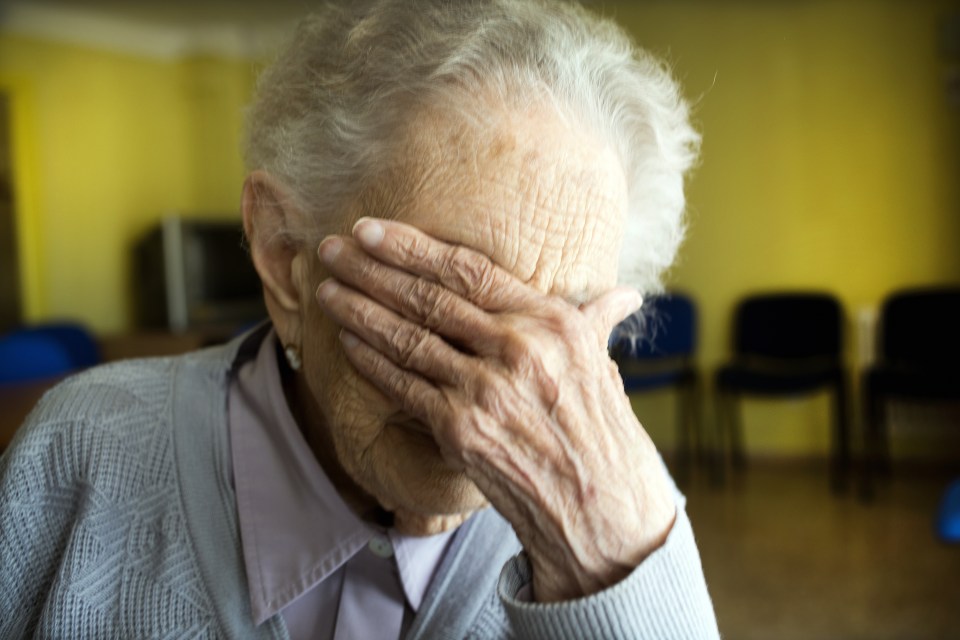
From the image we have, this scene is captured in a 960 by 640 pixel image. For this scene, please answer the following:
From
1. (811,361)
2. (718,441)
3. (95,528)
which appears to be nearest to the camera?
(95,528)

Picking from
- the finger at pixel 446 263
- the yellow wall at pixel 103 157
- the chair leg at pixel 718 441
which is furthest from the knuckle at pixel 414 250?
the yellow wall at pixel 103 157

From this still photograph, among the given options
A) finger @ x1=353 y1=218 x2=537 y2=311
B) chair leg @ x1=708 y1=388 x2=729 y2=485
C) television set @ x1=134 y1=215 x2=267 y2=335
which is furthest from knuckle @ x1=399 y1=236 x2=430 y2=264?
television set @ x1=134 y1=215 x2=267 y2=335

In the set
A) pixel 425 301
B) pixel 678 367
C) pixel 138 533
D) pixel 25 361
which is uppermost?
pixel 425 301

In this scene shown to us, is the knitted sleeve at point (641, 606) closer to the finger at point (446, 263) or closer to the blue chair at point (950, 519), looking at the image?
the finger at point (446, 263)

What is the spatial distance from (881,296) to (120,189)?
512 centimetres

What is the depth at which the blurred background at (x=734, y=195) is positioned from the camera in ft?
16.4

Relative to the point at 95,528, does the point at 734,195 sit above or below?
above

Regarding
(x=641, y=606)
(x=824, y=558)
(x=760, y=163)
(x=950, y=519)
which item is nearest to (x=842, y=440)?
(x=824, y=558)

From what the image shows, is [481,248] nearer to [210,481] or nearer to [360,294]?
[360,294]

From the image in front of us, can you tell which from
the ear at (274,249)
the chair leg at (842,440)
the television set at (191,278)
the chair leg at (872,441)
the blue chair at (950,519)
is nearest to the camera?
the ear at (274,249)

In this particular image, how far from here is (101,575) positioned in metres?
0.94

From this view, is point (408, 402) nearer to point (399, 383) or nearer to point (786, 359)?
point (399, 383)

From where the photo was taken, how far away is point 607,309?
84 centimetres

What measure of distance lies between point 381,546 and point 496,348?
369mm
